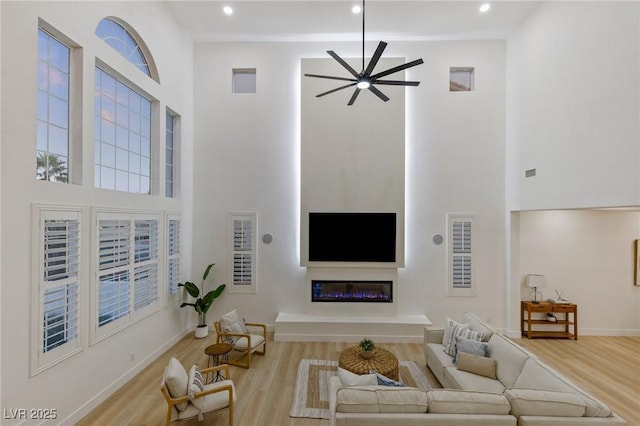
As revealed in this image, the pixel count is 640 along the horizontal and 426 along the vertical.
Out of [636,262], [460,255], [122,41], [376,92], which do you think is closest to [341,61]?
[376,92]

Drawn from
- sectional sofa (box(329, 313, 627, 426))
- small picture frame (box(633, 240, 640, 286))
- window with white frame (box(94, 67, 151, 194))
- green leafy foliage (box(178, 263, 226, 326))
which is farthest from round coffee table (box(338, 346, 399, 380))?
small picture frame (box(633, 240, 640, 286))

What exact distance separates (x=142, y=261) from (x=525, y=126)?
7076 millimetres

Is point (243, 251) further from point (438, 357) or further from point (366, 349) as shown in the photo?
point (438, 357)

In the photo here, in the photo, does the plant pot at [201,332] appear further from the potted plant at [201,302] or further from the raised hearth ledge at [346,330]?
the raised hearth ledge at [346,330]

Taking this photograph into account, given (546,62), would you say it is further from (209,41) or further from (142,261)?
(142,261)

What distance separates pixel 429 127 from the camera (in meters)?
6.39

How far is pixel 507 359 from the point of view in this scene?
11.5 ft

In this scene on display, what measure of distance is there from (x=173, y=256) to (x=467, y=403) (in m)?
5.12

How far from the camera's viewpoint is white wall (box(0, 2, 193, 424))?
8.82 feet

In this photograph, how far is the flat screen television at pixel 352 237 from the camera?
6195 mm

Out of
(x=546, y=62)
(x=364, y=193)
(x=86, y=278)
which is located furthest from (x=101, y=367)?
(x=546, y=62)

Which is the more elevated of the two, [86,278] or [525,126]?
[525,126]

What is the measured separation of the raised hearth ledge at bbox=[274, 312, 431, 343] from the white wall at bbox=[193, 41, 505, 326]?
0.53 m

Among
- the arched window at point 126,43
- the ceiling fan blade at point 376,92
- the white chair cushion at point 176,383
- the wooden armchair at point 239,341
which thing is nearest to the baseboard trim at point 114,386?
the wooden armchair at point 239,341
